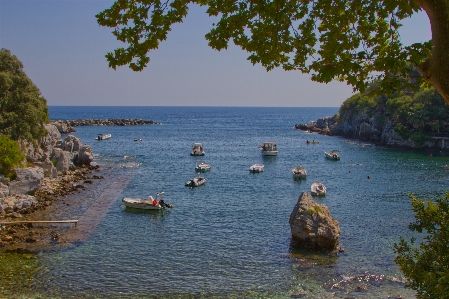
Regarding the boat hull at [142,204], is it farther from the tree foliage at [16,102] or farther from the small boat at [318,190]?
the tree foliage at [16,102]

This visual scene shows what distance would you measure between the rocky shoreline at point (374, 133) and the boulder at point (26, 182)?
83.4 m

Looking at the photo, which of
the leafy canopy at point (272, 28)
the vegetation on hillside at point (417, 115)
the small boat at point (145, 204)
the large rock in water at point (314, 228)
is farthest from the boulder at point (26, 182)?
the vegetation on hillside at point (417, 115)

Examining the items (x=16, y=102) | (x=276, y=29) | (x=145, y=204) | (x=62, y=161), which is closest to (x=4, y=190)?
(x=145, y=204)

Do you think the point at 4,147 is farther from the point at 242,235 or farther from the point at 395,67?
the point at 395,67

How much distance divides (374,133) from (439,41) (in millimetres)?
118069

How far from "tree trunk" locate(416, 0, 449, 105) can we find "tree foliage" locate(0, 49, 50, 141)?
5337cm

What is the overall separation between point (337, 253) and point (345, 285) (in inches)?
205

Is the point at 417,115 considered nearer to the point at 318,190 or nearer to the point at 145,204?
the point at 318,190

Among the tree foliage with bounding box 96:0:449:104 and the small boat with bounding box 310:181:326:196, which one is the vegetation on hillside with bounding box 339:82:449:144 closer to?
the small boat with bounding box 310:181:326:196

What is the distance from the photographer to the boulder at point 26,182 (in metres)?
44.1

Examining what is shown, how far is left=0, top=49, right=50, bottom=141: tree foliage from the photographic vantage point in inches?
2082

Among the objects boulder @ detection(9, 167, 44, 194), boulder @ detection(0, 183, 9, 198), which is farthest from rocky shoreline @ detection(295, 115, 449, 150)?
boulder @ detection(0, 183, 9, 198)

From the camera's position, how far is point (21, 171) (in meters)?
45.6

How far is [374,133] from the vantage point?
119 meters
